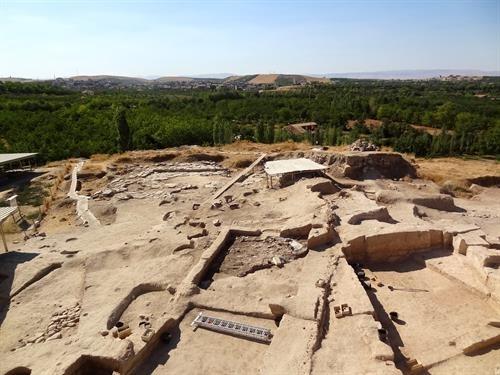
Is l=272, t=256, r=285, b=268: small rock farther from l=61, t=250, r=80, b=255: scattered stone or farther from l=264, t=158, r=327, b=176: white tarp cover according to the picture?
l=264, t=158, r=327, b=176: white tarp cover

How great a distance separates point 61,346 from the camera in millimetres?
8156

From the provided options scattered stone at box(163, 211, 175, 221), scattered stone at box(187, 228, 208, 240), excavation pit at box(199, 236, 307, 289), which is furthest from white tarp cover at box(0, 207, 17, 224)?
excavation pit at box(199, 236, 307, 289)

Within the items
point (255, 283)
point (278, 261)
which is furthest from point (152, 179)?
point (255, 283)

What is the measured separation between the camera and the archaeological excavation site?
7754 millimetres

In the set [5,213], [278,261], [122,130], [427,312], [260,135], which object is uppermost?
[122,130]

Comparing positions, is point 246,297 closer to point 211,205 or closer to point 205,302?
point 205,302

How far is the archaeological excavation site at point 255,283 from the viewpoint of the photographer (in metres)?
7.75

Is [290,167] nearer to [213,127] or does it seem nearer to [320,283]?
[320,283]

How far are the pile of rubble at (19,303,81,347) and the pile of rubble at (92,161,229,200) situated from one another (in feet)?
31.2

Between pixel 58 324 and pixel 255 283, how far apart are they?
194 inches

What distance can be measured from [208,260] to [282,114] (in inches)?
1929

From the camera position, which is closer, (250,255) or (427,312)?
(427,312)

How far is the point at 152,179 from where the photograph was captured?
22172 millimetres

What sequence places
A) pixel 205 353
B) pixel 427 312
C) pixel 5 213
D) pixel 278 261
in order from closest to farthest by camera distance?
pixel 205 353
pixel 427 312
pixel 278 261
pixel 5 213
